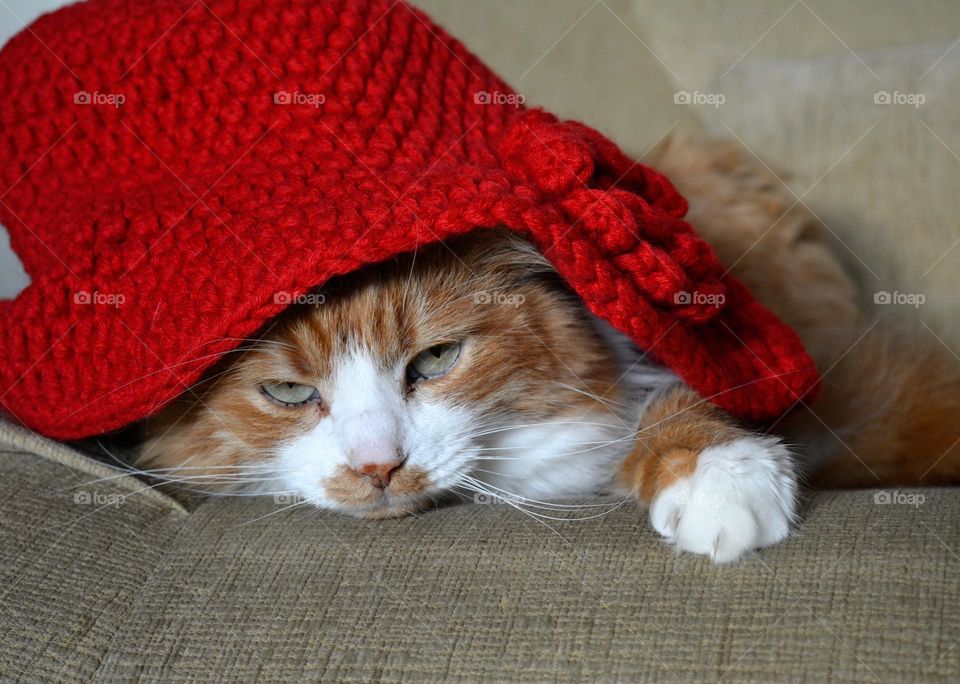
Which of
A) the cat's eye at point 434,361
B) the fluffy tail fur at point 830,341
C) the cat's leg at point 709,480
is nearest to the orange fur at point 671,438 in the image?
the cat's leg at point 709,480

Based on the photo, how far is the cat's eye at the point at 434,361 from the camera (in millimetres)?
1423

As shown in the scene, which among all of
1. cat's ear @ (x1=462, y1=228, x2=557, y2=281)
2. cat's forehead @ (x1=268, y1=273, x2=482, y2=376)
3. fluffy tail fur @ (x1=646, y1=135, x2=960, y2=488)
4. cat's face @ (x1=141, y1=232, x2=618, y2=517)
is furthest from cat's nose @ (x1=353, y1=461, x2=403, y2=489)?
fluffy tail fur @ (x1=646, y1=135, x2=960, y2=488)

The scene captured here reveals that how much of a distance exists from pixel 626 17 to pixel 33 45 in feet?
5.18

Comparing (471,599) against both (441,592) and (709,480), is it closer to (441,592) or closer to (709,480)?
(441,592)

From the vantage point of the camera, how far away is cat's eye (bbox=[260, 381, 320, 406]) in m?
1.42

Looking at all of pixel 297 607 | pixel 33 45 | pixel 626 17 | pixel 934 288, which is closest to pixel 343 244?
pixel 297 607

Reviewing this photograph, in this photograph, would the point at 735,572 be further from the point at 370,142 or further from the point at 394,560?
the point at 370,142

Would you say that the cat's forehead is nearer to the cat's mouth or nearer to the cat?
the cat

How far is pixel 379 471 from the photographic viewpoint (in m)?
1.29

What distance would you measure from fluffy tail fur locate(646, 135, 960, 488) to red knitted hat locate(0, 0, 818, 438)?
0.25m

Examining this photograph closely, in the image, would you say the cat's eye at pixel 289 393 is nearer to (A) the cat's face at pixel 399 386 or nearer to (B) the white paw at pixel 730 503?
(A) the cat's face at pixel 399 386

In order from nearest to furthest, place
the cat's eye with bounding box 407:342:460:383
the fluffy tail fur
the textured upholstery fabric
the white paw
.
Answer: the textured upholstery fabric, the white paw, the cat's eye with bounding box 407:342:460:383, the fluffy tail fur

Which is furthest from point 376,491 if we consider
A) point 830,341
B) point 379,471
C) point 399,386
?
point 830,341

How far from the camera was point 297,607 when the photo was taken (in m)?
1.11
